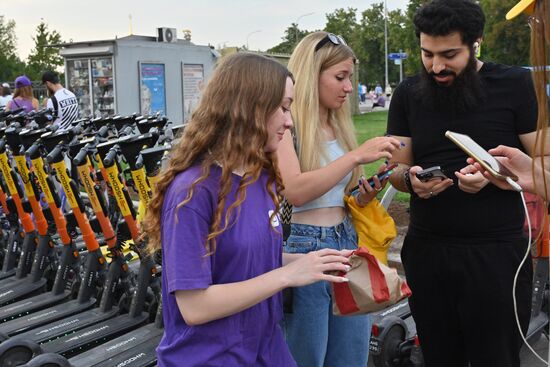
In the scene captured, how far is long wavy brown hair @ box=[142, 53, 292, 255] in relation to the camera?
1767 mm

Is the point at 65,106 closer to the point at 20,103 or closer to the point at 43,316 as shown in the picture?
the point at 20,103

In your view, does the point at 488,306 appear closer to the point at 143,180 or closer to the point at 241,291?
the point at 241,291

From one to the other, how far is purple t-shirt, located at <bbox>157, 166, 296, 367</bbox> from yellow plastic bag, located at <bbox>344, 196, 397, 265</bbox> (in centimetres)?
91

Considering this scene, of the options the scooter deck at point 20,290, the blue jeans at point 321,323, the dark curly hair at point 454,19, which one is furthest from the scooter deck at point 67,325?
the dark curly hair at point 454,19

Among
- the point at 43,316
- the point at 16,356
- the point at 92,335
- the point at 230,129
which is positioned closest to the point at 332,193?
the point at 230,129

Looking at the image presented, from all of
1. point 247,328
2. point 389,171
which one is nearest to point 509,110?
point 389,171

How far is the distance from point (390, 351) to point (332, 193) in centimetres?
171

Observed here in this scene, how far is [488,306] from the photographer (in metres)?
2.60

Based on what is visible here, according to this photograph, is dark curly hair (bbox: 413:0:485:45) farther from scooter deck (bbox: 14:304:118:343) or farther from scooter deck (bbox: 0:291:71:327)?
scooter deck (bbox: 0:291:71:327)

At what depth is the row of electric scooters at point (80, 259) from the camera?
4.48 meters

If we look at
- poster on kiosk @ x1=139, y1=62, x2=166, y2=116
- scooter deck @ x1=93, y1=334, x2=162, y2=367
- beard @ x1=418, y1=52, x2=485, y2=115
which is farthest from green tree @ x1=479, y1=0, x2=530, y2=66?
beard @ x1=418, y1=52, x2=485, y2=115

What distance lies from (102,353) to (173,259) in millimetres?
2896

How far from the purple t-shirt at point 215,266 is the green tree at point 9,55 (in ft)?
177

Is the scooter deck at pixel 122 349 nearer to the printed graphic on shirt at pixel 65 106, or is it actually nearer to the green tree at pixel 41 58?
the printed graphic on shirt at pixel 65 106
